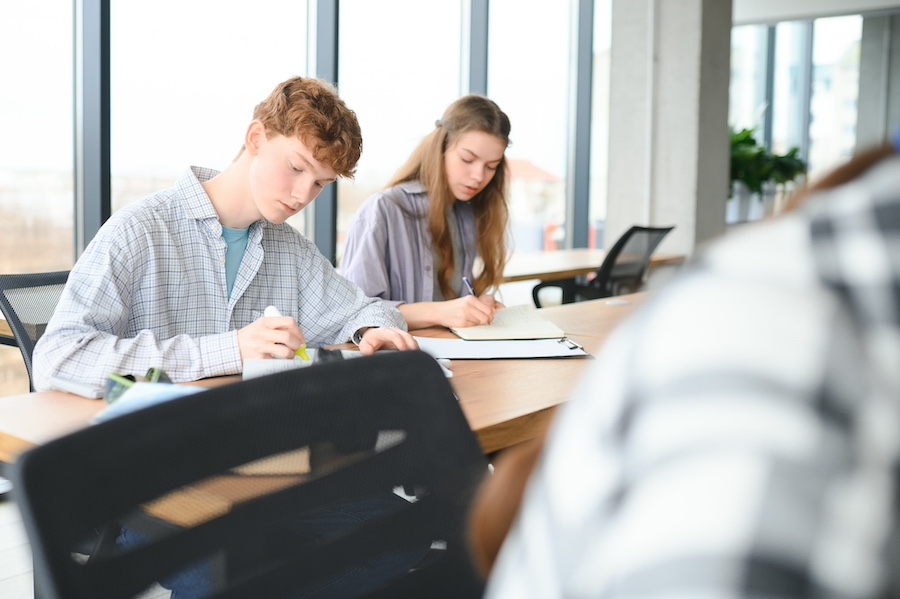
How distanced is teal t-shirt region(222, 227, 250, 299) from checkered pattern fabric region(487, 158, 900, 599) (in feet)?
5.55

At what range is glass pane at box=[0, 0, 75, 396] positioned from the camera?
3420 mm

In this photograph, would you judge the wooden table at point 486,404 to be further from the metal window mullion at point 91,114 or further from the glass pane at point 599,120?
the glass pane at point 599,120

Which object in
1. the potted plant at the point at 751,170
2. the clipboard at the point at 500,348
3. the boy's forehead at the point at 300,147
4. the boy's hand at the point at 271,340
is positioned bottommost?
the clipboard at the point at 500,348

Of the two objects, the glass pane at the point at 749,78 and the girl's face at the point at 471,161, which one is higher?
the glass pane at the point at 749,78

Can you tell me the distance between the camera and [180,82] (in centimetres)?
395

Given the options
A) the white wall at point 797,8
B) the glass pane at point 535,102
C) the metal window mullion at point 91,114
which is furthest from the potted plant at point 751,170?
the metal window mullion at point 91,114

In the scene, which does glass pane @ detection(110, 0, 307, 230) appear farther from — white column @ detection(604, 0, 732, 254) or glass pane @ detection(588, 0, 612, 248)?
glass pane @ detection(588, 0, 612, 248)

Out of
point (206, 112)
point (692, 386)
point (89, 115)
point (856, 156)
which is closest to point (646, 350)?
point (692, 386)

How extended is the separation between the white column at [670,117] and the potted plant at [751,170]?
0.64 m

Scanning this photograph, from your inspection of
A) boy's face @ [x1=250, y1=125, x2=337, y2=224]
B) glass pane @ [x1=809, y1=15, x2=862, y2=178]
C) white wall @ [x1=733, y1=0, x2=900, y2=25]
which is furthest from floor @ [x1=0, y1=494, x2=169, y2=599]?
glass pane @ [x1=809, y1=15, x2=862, y2=178]

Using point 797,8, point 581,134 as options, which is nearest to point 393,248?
point 581,134

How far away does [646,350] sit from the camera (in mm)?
323

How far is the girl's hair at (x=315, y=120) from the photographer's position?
1.87 m

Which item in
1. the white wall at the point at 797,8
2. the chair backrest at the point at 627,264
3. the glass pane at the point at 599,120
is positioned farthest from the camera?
the white wall at the point at 797,8
